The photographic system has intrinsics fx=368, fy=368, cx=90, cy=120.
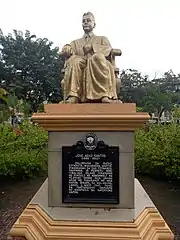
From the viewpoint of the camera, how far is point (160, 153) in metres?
10.5

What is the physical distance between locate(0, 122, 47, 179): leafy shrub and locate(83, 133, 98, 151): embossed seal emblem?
6.38m

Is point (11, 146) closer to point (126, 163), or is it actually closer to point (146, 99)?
point (126, 163)

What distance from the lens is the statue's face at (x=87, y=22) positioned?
4406 mm

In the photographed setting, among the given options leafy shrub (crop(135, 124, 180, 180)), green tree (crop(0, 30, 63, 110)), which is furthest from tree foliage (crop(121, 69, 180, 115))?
leafy shrub (crop(135, 124, 180, 180))

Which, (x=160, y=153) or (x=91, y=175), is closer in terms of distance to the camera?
(x=91, y=175)

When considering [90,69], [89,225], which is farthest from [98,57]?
[89,225]

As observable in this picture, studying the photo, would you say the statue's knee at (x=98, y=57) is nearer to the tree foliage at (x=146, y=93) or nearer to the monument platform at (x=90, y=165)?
the monument platform at (x=90, y=165)

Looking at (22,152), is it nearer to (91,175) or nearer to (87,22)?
(87,22)

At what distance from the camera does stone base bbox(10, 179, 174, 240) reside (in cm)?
356

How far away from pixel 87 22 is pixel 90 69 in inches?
25.5

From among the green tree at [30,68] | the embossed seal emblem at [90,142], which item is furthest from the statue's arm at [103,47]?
the green tree at [30,68]

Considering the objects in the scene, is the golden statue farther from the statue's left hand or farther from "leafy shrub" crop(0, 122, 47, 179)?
"leafy shrub" crop(0, 122, 47, 179)

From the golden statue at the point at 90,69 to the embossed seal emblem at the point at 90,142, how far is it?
0.44 meters

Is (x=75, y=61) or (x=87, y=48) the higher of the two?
(x=87, y=48)
